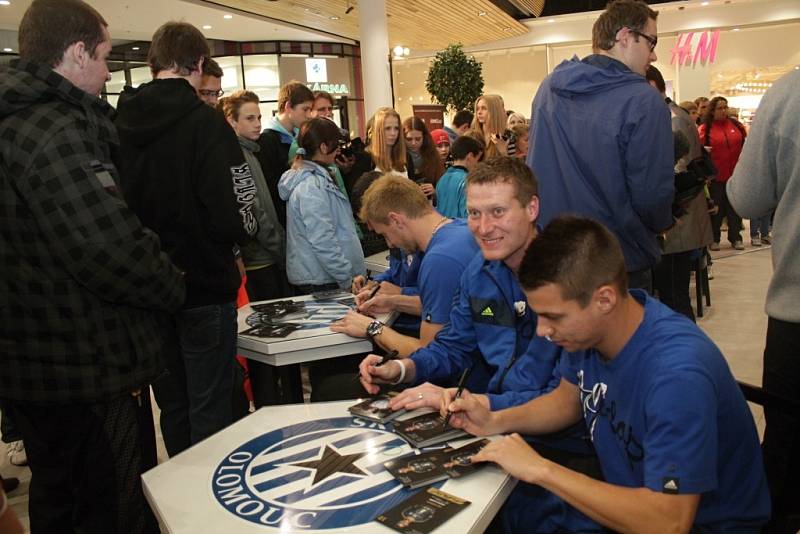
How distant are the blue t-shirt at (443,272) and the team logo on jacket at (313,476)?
0.76 meters

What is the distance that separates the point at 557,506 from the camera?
1.66m

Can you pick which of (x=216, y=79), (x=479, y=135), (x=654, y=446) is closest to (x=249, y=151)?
(x=216, y=79)

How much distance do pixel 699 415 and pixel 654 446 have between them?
103mm

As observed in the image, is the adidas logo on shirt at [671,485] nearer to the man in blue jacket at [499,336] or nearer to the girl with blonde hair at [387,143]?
the man in blue jacket at [499,336]

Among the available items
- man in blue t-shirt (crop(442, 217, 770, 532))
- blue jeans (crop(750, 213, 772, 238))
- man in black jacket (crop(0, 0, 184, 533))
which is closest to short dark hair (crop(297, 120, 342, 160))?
man in black jacket (crop(0, 0, 184, 533))

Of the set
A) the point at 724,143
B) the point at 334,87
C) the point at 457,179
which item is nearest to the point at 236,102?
the point at 457,179

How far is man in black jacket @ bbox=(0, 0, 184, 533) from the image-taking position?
1.76 metres

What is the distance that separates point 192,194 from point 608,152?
1.61 m

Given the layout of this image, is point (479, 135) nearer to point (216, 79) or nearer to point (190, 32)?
point (216, 79)

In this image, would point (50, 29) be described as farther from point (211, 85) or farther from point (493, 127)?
point (493, 127)

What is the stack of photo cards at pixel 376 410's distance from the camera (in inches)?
69.9

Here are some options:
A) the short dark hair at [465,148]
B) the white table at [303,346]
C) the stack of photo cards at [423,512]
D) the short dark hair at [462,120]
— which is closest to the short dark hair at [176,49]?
the white table at [303,346]

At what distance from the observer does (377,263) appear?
13.6 ft

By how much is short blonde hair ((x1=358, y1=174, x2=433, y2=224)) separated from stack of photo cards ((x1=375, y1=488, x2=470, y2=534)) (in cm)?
153
